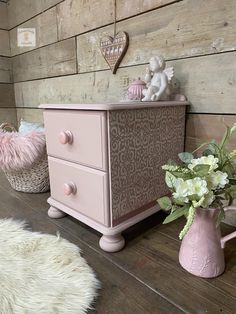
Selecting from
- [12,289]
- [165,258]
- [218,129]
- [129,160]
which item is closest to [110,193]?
[129,160]

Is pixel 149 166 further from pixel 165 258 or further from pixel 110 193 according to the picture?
pixel 165 258

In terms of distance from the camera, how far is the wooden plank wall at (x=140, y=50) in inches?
35.7

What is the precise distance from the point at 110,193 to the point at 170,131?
35 cm

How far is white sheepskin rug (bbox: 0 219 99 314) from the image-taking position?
59 centimetres

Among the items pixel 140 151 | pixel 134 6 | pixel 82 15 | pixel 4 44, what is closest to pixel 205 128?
pixel 140 151

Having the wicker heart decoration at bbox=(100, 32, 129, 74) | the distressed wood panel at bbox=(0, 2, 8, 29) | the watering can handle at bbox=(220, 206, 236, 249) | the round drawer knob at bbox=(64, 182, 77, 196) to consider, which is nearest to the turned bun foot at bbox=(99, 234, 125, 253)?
the round drawer knob at bbox=(64, 182, 77, 196)

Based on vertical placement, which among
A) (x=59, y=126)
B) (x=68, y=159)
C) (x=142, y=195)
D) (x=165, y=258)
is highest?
(x=59, y=126)

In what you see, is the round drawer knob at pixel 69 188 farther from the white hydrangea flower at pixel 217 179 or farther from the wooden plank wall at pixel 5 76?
the wooden plank wall at pixel 5 76

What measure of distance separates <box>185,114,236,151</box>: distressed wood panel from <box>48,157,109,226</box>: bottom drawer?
1.44 ft

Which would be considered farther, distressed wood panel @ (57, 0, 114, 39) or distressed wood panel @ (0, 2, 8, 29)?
distressed wood panel @ (0, 2, 8, 29)

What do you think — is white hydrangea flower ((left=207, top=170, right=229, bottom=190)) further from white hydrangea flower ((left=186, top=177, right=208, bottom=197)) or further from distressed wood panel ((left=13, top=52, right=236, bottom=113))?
distressed wood panel ((left=13, top=52, right=236, bottom=113))

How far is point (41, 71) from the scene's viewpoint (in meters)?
1.81

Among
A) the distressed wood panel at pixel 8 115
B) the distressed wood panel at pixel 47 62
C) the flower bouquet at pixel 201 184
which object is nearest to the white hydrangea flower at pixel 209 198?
the flower bouquet at pixel 201 184

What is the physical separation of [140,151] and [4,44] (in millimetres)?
1795
